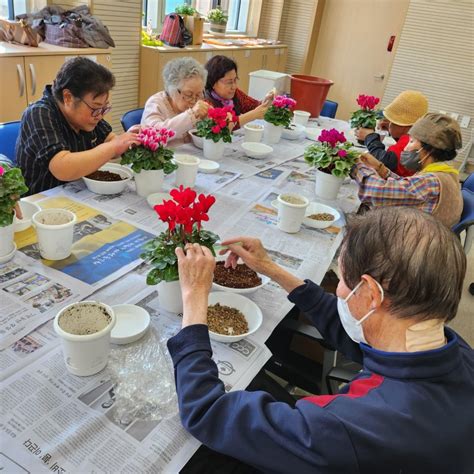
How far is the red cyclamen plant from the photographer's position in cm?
97

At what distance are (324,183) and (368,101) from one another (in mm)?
1298

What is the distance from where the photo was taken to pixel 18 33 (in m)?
2.90

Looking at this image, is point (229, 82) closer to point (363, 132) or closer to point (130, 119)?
point (130, 119)

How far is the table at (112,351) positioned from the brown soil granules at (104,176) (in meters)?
0.07

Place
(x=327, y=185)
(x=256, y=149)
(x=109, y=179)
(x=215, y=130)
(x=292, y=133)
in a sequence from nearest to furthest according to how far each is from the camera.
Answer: (x=109, y=179), (x=327, y=185), (x=215, y=130), (x=256, y=149), (x=292, y=133)

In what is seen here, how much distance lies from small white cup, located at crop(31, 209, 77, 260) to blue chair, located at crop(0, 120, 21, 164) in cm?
79

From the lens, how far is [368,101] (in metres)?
2.87

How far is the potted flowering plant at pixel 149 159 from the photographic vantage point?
1.54 m

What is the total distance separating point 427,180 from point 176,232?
1.22m

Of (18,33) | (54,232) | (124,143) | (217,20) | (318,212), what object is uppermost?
(217,20)

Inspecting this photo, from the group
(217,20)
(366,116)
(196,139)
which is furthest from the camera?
(217,20)

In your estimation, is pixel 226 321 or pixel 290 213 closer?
pixel 226 321

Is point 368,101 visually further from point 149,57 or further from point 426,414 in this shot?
point 426,414

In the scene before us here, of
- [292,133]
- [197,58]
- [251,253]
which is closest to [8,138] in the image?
[251,253]
